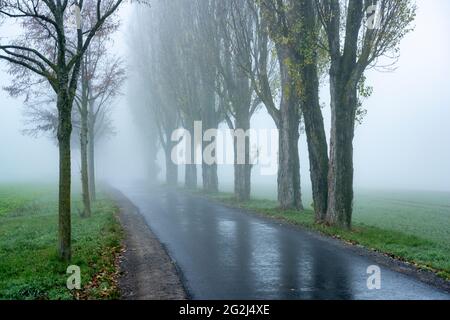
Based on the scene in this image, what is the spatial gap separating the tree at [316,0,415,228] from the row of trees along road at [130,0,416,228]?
34mm

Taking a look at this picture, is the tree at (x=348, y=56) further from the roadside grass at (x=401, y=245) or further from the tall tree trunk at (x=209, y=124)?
the tall tree trunk at (x=209, y=124)

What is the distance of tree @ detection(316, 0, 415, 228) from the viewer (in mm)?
15664

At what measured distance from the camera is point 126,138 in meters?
138

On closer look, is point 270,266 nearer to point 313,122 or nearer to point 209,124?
point 313,122

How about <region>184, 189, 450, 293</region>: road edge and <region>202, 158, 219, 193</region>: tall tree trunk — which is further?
<region>202, 158, 219, 193</region>: tall tree trunk

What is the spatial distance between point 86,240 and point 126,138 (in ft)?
415

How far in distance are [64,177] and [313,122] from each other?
9.99 meters

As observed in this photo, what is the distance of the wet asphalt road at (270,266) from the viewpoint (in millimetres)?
8016

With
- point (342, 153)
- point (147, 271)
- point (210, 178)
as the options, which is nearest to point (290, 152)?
point (342, 153)

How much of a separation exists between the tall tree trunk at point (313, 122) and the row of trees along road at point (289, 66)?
38mm

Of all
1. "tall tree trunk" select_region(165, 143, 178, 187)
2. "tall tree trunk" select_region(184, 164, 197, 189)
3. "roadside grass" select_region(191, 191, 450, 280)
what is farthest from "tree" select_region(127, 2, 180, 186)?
"roadside grass" select_region(191, 191, 450, 280)

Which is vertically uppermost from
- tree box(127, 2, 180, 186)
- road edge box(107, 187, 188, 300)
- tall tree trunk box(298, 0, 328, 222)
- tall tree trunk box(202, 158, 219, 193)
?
tree box(127, 2, 180, 186)

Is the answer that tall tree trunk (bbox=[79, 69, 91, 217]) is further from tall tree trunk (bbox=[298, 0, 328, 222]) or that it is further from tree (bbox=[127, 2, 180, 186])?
tree (bbox=[127, 2, 180, 186])
